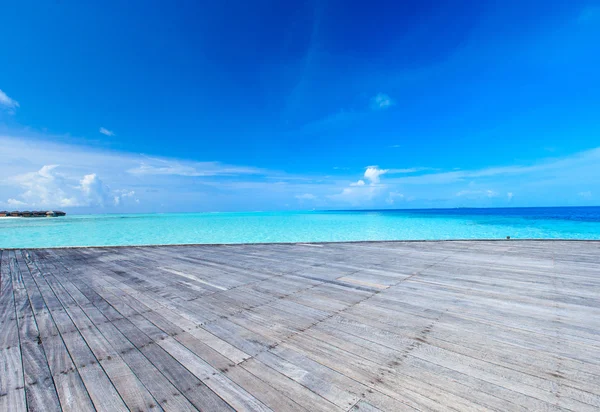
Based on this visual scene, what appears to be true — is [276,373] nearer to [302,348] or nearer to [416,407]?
[302,348]

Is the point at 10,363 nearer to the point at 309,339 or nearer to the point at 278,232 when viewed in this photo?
the point at 309,339

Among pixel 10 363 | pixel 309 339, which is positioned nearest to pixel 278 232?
pixel 309 339

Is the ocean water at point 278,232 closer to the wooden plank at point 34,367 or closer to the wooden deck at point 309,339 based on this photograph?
the wooden deck at point 309,339

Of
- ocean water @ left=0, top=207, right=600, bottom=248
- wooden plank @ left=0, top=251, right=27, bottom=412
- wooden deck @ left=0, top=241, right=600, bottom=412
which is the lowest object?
ocean water @ left=0, top=207, right=600, bottom=248

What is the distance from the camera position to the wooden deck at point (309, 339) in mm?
1898

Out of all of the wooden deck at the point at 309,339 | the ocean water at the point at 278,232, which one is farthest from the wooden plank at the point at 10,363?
the ocean water at the point at 278,232

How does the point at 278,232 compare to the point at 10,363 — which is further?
the point at 278,232

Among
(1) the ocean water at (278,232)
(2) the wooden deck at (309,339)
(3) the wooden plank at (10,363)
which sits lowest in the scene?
(1) the ocean water at (278,232)

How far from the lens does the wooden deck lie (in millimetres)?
1898

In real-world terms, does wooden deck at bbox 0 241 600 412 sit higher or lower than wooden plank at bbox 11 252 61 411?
higher

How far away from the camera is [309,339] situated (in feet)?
8.82

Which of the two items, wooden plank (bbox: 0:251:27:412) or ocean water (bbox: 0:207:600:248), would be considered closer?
wooden plank (bbox: 0:251:27:412)

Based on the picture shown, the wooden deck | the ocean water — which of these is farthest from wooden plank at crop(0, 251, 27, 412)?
the ocean water

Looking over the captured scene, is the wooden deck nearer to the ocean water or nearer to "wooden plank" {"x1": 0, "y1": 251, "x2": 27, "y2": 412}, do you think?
"wooden plank" {"x1": 0, "y1": 251, "x2": 27, "y2": 412}
